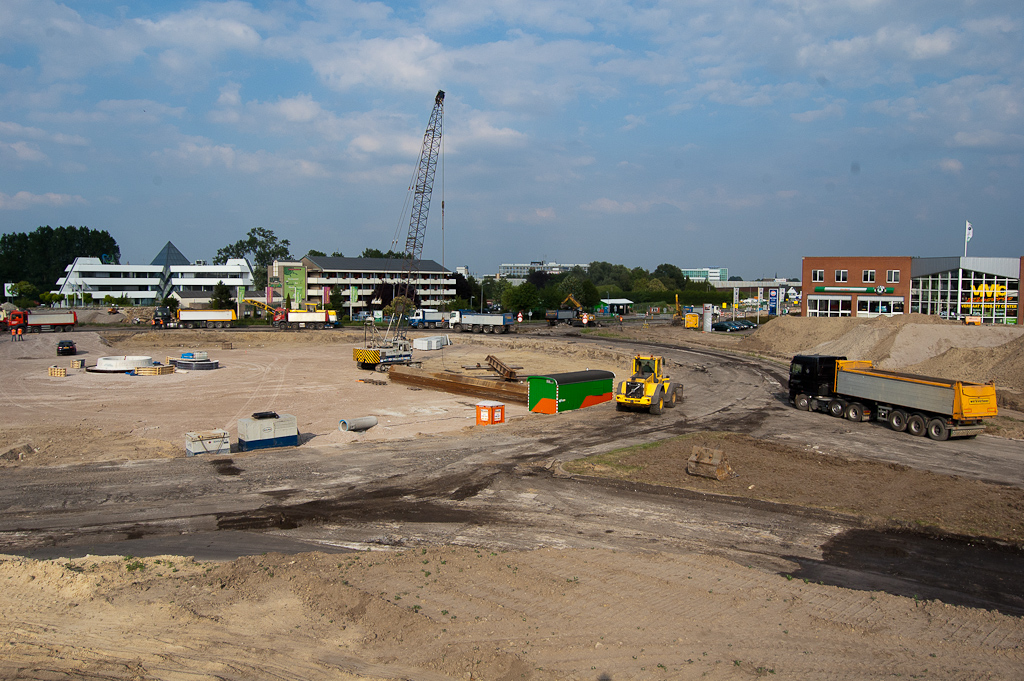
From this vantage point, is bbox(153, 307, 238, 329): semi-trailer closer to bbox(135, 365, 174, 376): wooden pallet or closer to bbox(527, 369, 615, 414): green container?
bbox(135, 365, 174, 376): wooden pallet

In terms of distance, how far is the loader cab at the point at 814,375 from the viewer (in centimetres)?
3008

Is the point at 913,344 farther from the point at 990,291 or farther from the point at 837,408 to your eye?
the point at 990,291

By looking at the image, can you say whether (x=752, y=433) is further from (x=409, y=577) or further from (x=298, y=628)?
(x=298, y=628)

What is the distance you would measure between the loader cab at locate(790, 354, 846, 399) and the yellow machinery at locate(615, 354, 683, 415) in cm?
644

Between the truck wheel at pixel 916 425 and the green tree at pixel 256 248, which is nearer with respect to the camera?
the truck wheel at pixel 916 425

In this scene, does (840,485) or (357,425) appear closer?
(840,485)

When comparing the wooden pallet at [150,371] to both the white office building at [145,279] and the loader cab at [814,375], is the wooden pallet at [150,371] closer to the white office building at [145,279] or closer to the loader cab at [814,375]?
the loader cab at [814,375]

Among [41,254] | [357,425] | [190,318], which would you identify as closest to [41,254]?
[41,254]

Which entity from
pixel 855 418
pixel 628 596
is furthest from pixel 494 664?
pixel 855 418

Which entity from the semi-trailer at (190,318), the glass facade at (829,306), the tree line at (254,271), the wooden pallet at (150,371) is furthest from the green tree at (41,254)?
the glass facade at (829,306)

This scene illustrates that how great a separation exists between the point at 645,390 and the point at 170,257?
6150 inches

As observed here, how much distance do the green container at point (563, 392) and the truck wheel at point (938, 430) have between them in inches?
561

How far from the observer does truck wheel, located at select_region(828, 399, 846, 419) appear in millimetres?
28781

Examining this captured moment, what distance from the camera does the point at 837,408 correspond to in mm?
28922
